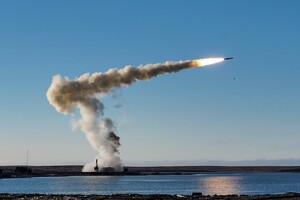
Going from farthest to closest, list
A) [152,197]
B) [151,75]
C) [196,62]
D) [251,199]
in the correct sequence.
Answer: [151,75], [196,62], [152,197], [251,199]

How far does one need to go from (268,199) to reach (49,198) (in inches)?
1245

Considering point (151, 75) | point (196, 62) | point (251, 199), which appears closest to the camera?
point (251, 199)

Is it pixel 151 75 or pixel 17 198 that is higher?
pixel 151 75

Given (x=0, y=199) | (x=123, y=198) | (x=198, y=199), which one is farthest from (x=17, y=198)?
(x=198, y=199)

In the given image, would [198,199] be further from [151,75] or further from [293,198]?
[151,75]

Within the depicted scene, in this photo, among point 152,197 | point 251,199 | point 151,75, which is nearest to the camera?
→ point 251,199

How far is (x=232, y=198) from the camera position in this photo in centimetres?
8669

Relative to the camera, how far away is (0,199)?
90312mm

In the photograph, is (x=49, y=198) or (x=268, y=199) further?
(x=49, y=198)

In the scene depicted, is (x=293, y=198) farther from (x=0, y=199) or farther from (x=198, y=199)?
(x=0, y=199)

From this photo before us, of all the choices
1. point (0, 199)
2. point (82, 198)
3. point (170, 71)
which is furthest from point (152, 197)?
point (170, 71)

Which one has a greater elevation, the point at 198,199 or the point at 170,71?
the point at 170,71

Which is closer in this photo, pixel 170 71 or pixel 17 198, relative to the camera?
pixel 17 198

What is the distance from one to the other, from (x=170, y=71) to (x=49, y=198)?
34318mm
